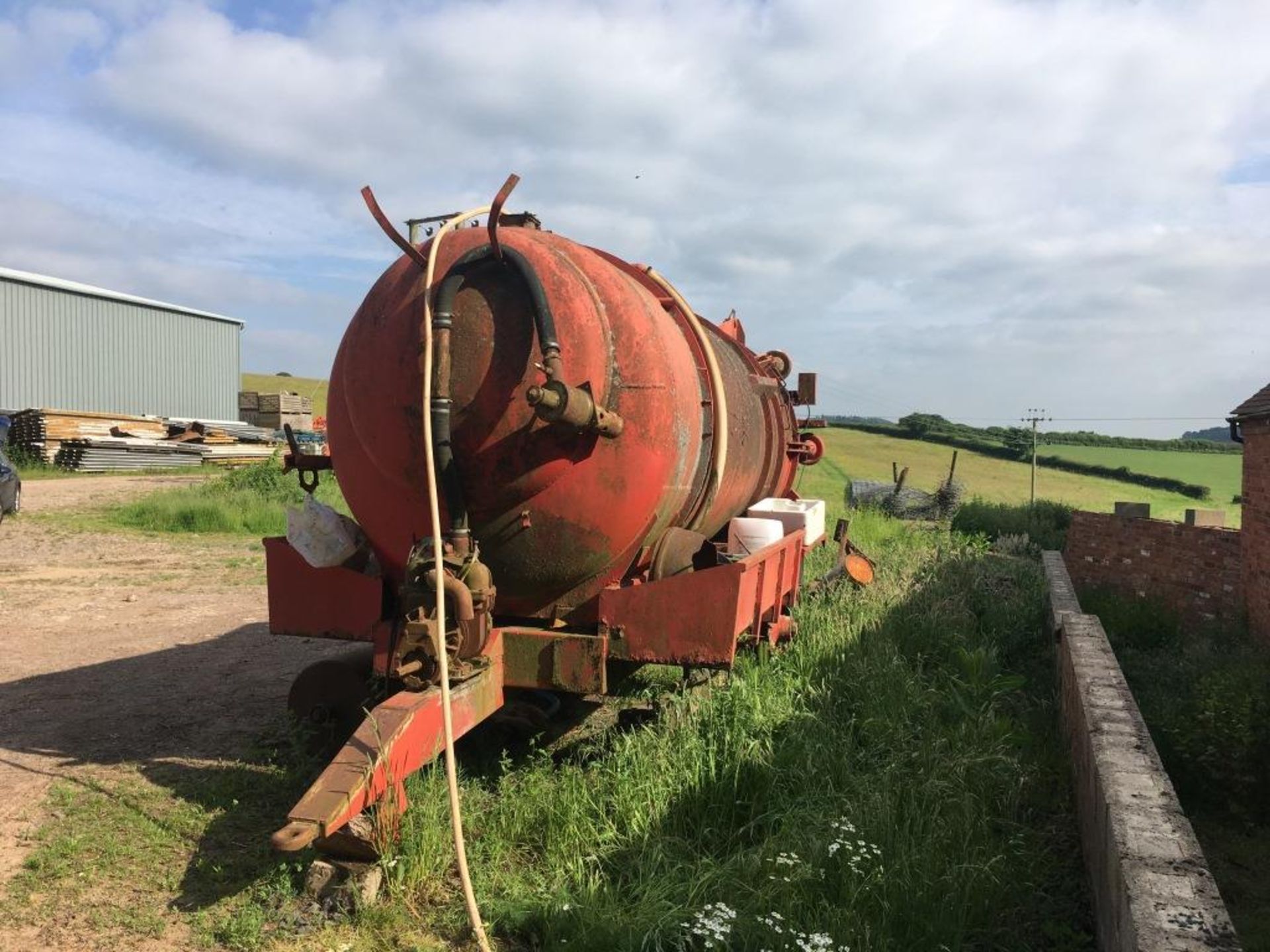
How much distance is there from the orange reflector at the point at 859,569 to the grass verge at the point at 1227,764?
2.37m

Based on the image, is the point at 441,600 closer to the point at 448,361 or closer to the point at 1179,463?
the point at 448,361

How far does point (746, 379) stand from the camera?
6324mm

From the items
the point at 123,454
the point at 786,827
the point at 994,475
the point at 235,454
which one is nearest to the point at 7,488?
the point at 123,454

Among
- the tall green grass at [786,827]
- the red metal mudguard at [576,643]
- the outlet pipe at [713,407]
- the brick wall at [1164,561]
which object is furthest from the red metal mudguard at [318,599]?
the brick wall at [1164,561]

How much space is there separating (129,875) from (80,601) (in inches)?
252

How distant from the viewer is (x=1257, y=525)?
8.34 m

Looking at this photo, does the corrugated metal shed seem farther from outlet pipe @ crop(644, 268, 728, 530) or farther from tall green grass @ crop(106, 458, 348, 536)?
outlet pipe @ crop(644, 268, 728, 530)

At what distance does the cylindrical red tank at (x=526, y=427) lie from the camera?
12.5 ft

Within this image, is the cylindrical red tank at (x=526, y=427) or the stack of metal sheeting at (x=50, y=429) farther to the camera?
the stack of metal sheeting at (x=50, y=429)


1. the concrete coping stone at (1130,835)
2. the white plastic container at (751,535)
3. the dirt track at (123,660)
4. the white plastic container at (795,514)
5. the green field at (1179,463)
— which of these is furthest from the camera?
the green field at (1179,463)

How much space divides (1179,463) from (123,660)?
49.1 m

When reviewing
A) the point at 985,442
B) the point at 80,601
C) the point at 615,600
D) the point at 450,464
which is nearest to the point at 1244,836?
the point at 615,600

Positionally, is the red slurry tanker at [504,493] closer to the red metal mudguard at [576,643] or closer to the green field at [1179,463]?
the red metal mudguard at [576,643]

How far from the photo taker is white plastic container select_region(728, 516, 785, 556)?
5.28 meters
